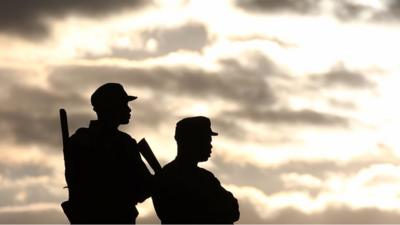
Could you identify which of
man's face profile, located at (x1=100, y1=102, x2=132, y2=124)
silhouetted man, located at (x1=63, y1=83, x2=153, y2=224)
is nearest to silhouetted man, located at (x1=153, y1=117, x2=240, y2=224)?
silhouetted man, located at (x1=63, y1=83, x2=153, y2=224)

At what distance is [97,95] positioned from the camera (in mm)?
24891

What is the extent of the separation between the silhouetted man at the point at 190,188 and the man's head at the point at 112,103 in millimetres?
1440

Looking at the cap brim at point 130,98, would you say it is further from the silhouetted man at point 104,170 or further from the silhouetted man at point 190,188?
the silhouetted man at point 190,188

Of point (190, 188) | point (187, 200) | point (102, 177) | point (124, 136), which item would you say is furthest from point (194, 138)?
point (102, 177)

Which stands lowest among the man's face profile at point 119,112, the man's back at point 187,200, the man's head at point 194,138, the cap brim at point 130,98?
the man's back at point 187,200

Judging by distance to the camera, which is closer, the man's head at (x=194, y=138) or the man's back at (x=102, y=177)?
the man's back at (x=102, y=177)

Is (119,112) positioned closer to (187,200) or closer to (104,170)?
(104,170)

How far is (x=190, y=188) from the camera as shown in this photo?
25.8 metres

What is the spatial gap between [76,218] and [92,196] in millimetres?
527

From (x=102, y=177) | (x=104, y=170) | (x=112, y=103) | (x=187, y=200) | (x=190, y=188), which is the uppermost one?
(x=112, y=103)

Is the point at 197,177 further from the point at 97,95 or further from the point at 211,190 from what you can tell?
the point at 97,95

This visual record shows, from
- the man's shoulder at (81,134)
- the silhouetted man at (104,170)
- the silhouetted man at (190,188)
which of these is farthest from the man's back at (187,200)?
the man's shoulder at (81,134)

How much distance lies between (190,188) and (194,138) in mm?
1005

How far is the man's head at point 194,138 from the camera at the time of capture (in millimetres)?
25781
